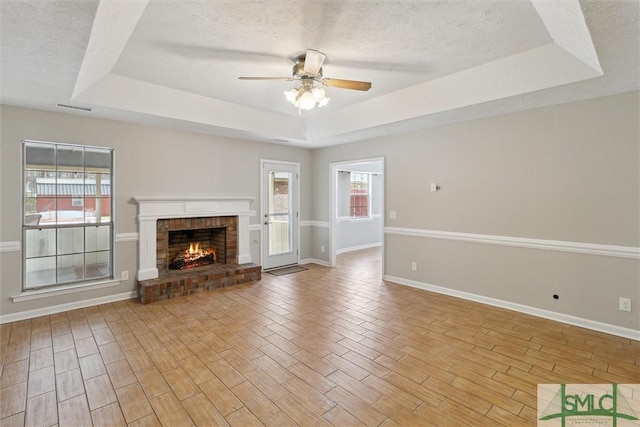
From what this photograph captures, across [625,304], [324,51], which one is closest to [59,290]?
[324,51]

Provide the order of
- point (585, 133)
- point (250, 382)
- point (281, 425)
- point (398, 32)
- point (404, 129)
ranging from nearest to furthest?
point (281, 425)
point (250, 382)
point (398, 32)
point (585, 133)
point (404, 129)

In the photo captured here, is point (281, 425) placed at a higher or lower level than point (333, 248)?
lower

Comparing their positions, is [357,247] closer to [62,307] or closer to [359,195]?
[359,195]

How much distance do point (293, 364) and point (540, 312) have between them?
10.1 feet

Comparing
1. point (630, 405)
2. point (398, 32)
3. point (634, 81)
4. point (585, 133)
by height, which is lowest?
point (630, 405)

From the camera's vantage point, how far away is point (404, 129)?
4.71 metres

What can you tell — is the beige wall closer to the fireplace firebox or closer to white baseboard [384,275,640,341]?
white baseboard [384,275,640,341]

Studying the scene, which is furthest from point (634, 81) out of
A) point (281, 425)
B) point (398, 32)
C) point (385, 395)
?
point (281, 425)

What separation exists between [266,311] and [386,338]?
1545 mm

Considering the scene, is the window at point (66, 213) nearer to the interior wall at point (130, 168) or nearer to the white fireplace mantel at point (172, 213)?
the interior wall at point (130, 168)

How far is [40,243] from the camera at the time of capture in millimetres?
3727

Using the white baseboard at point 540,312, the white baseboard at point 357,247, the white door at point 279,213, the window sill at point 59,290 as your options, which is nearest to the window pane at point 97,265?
the window sill at point 59,290

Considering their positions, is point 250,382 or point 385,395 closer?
point 385,395

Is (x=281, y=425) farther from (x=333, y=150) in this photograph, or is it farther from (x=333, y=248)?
(x=333, y=150)
